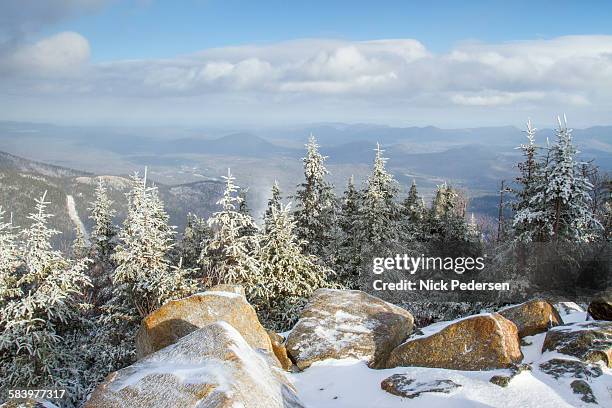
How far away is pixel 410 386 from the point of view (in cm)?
1060

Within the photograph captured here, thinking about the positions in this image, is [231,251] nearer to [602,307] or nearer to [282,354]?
[282,354]

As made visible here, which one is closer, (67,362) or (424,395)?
(424,395)

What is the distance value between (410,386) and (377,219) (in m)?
18.4

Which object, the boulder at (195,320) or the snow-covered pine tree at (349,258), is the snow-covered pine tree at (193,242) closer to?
the snow-covered pine tree at (349,258)

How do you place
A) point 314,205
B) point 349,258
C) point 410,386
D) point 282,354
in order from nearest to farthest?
point 410,386 < point 282,354 < point 349,258 < point 314,205

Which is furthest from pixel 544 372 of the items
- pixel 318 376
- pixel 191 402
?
pixel 191 402

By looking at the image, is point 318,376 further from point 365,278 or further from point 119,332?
point 365,278

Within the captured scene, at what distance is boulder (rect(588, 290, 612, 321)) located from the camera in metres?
13.7

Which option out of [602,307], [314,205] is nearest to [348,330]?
[602,307]

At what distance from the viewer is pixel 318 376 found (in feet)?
40.4

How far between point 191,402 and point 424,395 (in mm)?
5631

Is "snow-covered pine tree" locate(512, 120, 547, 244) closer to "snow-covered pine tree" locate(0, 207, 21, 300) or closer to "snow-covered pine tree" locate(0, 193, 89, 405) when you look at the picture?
"snow-covered pine tree" locate(0, 193, 89, 405)

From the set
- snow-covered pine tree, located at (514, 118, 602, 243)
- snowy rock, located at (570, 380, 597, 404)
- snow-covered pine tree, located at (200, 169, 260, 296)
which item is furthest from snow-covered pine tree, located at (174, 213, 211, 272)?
snowy rock, located at (570, 380, 597, 404)

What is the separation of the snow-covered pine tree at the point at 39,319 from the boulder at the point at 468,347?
13588 mm
